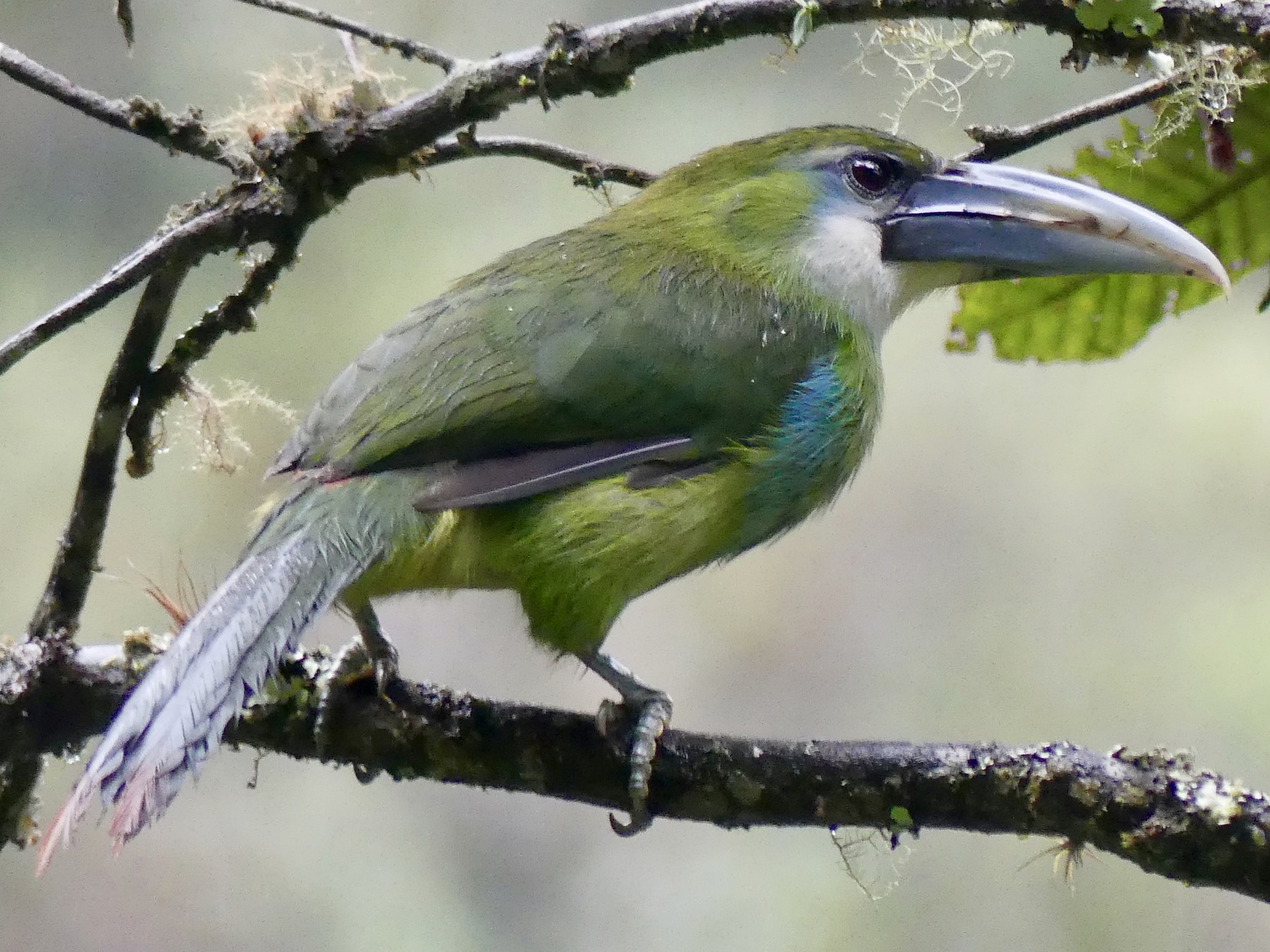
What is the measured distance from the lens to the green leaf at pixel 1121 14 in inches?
55.2

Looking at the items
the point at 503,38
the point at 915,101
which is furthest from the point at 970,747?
the point at 503,38

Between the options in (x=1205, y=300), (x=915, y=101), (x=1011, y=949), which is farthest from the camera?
(x=915, y=101)

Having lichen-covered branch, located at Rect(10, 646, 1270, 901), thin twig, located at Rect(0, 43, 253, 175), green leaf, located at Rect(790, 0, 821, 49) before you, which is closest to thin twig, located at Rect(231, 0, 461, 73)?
thin twig, located at Rect(0, 43, 253, 175)

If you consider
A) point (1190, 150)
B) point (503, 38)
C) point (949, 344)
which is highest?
point (503, 38)

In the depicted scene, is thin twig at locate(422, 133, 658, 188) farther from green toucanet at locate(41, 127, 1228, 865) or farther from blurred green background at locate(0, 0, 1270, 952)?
blurred green background at locate(0, 0, 1270, 952)

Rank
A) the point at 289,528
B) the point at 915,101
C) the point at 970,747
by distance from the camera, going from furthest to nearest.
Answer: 1. the point at 915,101
2. the point at 289,528
3. the point at 970,747

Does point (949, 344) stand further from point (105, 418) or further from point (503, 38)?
point (503, 38)

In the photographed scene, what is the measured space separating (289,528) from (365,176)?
471mm

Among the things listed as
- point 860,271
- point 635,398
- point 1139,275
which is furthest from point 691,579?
point 1139,275

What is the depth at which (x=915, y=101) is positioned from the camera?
10.8 feet

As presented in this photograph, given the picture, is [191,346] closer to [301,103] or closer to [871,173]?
[301,103]

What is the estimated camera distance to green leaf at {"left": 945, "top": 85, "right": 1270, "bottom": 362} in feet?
5.80

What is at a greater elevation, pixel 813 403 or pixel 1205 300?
pixel 1205 300

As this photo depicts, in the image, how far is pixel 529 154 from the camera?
1.98 meters
